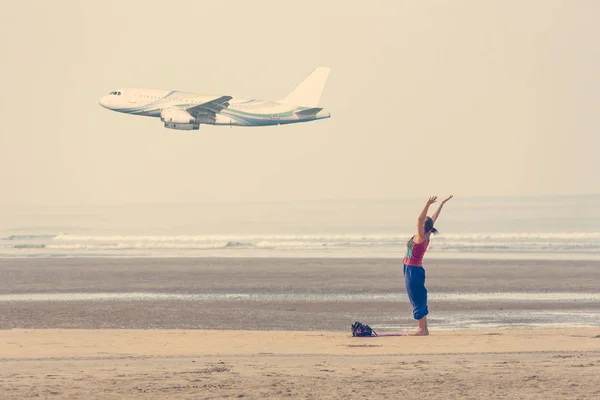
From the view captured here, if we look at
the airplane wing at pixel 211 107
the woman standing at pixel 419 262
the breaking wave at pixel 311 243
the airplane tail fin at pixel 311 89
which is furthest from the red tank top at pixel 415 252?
the airplane tail fin at pixel 311 89

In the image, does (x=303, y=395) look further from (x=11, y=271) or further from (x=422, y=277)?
(x=11, y=271)

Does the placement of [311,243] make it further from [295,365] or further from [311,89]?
[295,365]

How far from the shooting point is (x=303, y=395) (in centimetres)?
1423

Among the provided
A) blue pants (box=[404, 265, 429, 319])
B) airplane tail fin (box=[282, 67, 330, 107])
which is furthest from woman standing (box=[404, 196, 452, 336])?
airplane tail fin (box=[282, 67, 330, 107])

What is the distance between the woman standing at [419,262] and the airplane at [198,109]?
195ft

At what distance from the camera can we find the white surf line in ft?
101

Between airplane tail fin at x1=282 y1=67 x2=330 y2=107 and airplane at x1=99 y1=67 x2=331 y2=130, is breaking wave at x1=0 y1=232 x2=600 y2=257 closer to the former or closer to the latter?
airplane at x1=99 y1=67 x2=331 y2=130

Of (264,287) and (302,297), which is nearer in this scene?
(302,297)

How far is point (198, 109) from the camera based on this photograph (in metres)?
82.1

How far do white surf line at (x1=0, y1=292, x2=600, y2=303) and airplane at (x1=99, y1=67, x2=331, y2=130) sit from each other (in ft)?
151

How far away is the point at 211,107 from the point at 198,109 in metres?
1.19

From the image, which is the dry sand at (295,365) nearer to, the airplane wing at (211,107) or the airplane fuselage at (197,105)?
the airplane fuselage at (197,105)

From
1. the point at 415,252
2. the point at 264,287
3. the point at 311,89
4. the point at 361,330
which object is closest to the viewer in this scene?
the point at 415,252

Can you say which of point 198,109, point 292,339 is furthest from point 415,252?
point 198,109
